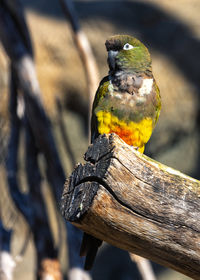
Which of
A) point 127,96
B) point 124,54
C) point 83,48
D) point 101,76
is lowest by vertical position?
point 101,76

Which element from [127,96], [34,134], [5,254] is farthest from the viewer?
[34,134]

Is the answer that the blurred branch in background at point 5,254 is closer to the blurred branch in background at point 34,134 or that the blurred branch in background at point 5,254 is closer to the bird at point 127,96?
the blurred branch in background at point 34,134

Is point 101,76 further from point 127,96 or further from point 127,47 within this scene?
point 127,96

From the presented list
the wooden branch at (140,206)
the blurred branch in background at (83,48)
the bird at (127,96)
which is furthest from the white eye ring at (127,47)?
the blurred branch in background at (83,48)

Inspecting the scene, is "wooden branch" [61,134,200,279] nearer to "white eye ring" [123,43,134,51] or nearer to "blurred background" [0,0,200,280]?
"white eye ring" [123,43,134,51]

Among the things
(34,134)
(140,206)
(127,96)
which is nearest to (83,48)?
(34,134)

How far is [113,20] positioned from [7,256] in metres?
3.90

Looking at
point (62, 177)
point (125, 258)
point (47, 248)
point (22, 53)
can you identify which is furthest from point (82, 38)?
point (125, 258)

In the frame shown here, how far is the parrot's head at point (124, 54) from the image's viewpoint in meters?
2.77

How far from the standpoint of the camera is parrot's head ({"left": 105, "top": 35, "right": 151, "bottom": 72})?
277cm

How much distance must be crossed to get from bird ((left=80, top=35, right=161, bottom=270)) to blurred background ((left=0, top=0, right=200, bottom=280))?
3450mm

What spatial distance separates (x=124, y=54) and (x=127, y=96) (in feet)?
0.87

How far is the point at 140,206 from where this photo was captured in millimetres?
1963

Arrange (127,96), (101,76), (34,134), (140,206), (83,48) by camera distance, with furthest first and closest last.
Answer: (101,76)
(83,48)
(34,134)
(127,96)
(140,206)
